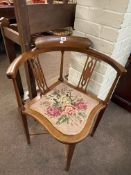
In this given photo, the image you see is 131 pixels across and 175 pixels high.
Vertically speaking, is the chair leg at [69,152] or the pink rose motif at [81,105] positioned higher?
the pink rose motif at [81,105]

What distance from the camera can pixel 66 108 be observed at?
1015 millimetres

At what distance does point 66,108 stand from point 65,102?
0.06 m

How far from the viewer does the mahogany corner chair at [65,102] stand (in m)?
0.87

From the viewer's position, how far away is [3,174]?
1.07 meters

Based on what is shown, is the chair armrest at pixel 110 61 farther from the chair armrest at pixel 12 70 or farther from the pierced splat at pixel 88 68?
the chair armrest at pixel 12 70

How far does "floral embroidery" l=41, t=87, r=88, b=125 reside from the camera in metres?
0.95

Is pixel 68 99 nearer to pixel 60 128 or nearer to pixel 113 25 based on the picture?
pixel 60 128

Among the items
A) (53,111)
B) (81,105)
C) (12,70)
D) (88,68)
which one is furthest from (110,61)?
(12,70)

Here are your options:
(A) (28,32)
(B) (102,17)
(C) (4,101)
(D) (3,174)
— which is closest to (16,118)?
(C) (4,101)

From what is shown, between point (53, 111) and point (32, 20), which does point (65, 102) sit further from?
point (32, 20)

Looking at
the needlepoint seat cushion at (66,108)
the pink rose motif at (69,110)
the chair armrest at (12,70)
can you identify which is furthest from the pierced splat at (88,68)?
the chair armrest at (12,70)

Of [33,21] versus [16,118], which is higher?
[33,21]

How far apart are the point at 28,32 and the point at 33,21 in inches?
3.2

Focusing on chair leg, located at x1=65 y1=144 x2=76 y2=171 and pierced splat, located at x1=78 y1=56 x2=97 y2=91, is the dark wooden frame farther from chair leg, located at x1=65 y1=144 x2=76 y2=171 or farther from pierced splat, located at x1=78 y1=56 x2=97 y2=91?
chair leg, located at x1=65 y1=144 x2=76 y2=171
